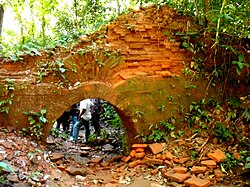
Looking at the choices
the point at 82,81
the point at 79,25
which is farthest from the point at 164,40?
the point at 79,25

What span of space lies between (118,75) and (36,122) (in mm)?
1696

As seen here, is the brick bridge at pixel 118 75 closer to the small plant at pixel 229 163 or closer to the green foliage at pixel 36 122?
the green foliage at pixel 36 122

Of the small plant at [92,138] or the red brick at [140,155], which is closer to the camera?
the red brick at [140,155]

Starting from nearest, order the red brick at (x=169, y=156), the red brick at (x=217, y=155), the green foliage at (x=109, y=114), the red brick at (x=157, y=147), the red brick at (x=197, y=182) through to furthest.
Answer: the red brick at (x=197, y=182) < the red brick at (x=217, y=155) < the red brick at (x=169, y=156) < the red brick at (x=157, y=147) < the green foliage at (x=109, y=114)

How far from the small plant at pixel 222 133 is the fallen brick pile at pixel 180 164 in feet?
1.18

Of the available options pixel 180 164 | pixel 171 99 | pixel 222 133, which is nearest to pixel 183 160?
pixel 180 164

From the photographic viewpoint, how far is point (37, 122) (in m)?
4.88

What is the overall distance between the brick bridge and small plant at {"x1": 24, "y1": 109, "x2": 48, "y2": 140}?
7 centimetres

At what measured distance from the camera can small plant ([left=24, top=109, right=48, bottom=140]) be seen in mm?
4811

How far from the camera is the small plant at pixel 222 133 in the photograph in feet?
16.8

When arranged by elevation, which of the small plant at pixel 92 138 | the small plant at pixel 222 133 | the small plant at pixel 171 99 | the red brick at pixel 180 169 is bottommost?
the small plant at pixel 92 138

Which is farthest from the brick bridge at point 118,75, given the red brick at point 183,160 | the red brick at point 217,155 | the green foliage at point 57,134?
the green foliage at point 57,134

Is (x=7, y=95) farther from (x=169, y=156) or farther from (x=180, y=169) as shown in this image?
(x=180, y=169)

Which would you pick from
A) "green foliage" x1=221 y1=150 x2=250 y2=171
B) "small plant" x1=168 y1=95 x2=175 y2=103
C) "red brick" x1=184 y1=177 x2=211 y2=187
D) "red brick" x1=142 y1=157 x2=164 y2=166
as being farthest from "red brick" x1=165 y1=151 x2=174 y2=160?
"small plant" x1=168 y1=95 x2=175 y2=103
